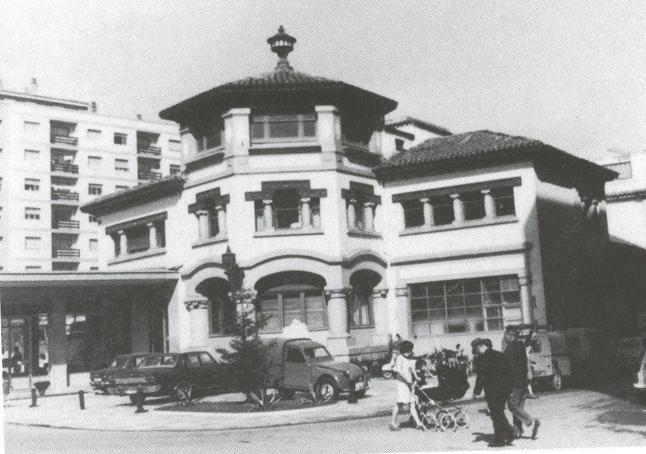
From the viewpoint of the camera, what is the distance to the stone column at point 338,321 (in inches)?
904

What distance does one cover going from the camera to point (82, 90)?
14.9 metres

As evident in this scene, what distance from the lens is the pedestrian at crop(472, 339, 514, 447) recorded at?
36.6ft

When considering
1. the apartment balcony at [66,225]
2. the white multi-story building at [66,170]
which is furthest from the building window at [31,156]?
the apartment balcony at [66,225]

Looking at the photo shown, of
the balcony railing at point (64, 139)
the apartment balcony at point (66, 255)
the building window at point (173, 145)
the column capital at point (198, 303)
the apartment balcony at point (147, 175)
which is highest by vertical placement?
the building window at point (173, 145)

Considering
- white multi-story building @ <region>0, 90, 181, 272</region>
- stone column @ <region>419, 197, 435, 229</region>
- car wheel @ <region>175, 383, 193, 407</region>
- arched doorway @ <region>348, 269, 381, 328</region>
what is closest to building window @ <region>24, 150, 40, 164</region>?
white multi-story building @ <region>0, 90, 181, 272</region>

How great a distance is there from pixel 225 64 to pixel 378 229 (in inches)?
479

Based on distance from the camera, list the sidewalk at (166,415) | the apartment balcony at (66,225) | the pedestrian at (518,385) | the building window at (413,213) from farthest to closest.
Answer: the apartment balcony at (66,225)
the building window at (413,213)
the sidewalk at (166,415)
the pedestrian at (518,385)

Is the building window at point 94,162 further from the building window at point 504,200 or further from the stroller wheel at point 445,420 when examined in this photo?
the stroller wheel at point 445,420

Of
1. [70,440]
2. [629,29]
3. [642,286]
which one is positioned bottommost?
[70,440]

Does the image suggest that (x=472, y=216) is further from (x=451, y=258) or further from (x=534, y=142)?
(x=534, y=142)

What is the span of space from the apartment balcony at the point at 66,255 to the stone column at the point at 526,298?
33.6 meters

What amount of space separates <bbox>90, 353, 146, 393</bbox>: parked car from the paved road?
518 centimetres

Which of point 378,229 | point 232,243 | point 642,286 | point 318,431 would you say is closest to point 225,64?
point 318,431

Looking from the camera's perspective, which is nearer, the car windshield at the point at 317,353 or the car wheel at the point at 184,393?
the car wheel at the point at 184,393
